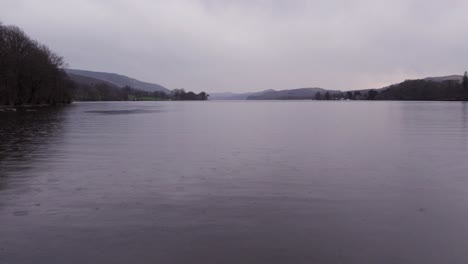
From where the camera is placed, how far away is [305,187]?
1068cm

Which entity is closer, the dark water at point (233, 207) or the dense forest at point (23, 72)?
the dark water at point (233, 207)

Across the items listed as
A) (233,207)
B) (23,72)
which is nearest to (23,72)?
(23,72)

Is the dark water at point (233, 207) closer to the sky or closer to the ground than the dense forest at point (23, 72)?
closer to the ground

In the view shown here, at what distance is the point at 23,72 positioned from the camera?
238 ft

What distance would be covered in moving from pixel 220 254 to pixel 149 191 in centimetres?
454

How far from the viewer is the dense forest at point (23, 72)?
220 feet

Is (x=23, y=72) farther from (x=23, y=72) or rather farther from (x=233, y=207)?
(x=233, y=207)

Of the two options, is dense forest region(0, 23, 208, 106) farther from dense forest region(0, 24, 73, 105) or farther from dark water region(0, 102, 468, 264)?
dark water region(0, 102, 468, 264)

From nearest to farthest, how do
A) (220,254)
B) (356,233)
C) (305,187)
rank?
(220,254), (356,233), (305,187)

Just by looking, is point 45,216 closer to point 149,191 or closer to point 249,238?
point 149,191

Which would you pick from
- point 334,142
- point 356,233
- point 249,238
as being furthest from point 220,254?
point 334,142

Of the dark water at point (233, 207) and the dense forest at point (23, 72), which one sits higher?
the dense forest at point (23, 72)

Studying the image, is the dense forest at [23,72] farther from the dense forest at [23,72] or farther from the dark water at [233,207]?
the dark water at [233,207]

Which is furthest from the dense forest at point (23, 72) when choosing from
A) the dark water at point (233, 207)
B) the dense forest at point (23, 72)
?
the dark water at point (233, 207)
